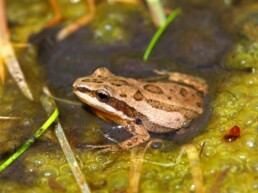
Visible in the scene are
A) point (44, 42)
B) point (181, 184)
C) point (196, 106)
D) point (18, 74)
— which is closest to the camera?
point (181, 184)

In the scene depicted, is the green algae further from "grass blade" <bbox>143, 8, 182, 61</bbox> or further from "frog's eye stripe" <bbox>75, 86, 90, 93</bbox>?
"grass blade" <bbox>143, 8, 182, 61</bbox>

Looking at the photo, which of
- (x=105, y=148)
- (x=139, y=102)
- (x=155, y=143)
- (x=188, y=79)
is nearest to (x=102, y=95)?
(x=139, y=102)

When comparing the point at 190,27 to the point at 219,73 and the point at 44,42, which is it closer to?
the point at 219,73

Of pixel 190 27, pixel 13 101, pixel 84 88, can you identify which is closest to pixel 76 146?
pixel 84 88

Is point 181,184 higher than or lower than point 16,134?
lower

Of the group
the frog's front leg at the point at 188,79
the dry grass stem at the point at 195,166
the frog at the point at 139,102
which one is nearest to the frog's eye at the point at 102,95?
the frog at the point at 139,102

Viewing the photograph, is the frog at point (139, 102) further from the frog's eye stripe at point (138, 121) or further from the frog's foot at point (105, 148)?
the frog's foot at point (105, 148)

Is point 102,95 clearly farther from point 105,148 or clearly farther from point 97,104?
point 105,148
